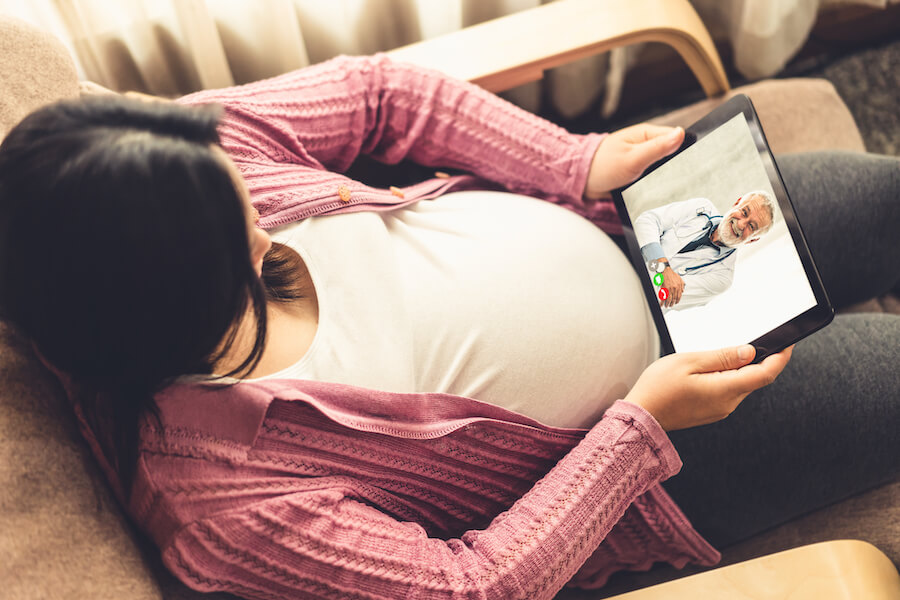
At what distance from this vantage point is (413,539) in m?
0.65

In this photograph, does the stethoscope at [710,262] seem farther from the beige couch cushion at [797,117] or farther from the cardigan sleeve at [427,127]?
the beige couch cushion at [797,117]

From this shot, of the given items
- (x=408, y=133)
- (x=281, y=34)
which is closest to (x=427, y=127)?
(x=408, y=133)

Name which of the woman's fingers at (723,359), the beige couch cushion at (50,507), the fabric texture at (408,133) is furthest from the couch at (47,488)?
the woman's fingers at (723,359)

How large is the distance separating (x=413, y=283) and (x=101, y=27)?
0.76 meters

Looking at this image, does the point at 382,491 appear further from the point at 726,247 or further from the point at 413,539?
the point at 726,247

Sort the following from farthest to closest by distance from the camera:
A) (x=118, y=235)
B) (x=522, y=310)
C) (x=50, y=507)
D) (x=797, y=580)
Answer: (x=522, y=310)
(x=797, y=580)
(x=50, y=507)
(x=118, y=235)

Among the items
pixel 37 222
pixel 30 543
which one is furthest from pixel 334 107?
pixel 30 543

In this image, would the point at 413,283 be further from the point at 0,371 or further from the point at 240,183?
the point at 0,371

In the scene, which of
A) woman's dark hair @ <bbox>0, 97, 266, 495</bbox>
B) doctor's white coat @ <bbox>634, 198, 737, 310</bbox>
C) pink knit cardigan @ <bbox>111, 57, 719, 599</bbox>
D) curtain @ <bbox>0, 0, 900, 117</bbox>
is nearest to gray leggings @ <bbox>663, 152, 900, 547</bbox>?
pink knit cardigan @ <bbox>111, 57, 719, 599</bbox>

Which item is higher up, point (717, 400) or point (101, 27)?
point (101, 27)

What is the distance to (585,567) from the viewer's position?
823mm

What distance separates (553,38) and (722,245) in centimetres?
46

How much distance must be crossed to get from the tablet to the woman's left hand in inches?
0.6

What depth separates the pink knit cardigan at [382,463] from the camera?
1.94ft
